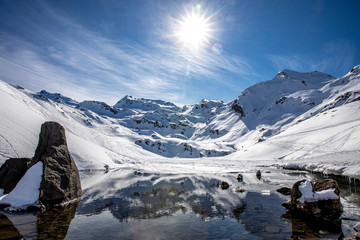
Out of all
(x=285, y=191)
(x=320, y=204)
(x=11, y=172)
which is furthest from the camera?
(x=285, y=191)

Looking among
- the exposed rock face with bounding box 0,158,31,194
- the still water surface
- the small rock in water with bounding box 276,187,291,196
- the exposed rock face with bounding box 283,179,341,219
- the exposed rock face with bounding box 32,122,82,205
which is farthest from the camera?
the small rock in water with bounding box 276,187,291,196

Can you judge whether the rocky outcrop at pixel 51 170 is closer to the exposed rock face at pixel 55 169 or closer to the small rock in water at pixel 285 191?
the exposed rock face at pixel 55 169

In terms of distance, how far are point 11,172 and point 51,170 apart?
19.2 feet

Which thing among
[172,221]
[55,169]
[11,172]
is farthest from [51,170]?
[172,221]

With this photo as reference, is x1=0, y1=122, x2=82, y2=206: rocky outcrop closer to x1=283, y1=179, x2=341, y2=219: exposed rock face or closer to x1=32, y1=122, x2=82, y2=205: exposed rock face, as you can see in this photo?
x1=32, y1=122, x2=82, y2=205: exposed rock face

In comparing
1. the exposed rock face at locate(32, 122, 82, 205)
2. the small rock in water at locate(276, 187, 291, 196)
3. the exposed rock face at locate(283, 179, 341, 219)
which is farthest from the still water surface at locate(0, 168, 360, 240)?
the small rock in water at locate(276, 187, 291, 196)

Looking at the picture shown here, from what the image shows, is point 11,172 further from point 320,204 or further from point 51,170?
point 320,204

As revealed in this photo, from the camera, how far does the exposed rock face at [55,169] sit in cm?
2177

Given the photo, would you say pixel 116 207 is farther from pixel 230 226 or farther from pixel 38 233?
pixel 230 226

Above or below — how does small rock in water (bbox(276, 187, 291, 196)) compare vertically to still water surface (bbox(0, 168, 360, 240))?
above

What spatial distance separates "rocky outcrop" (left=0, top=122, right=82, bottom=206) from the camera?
71.8ft

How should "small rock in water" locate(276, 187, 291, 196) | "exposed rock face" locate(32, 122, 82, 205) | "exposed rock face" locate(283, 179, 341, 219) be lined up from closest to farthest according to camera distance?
1. "exposed rock face" locate(283, 179, 341, 219)
2. "exposed rock face" locate(32, 122, 82, 205)
3. "small rock in water" locate(276, 187, 291, 196)

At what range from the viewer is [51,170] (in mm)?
22719

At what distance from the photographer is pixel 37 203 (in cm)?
2019
